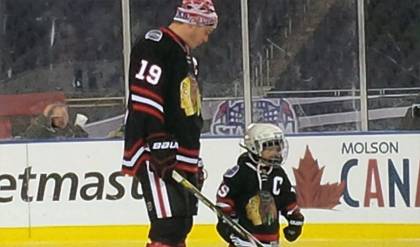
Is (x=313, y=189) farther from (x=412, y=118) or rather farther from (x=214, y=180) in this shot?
(x=412, y=118)

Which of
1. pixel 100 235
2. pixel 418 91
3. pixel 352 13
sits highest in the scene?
pixel 352 13

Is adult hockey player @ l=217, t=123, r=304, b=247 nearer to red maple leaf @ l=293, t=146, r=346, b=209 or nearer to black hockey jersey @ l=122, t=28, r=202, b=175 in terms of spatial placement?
black hockey jersey @ l=122, t=28, r=202, b=175

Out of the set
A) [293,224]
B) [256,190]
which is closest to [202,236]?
[293,224]

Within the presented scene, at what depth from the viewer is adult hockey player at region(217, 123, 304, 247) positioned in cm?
561

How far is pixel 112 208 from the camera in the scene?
8.45 m

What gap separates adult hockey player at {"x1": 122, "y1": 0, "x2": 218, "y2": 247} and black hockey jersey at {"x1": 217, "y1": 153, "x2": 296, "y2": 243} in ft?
1.68

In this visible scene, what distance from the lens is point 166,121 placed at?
500 centimetres

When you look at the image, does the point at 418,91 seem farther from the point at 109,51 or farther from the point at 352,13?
the point at 109,51

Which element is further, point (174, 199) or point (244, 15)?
point (244, 15)

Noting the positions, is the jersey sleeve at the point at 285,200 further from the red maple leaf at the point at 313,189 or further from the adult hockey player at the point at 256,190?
the red maple leaf at the point at 313,189

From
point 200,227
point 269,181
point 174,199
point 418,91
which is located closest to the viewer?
point 174,199

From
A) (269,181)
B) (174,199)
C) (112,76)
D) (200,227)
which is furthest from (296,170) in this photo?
(174,199)

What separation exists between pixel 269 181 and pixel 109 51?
432cm

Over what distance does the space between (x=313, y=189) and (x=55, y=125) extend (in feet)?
6.70
